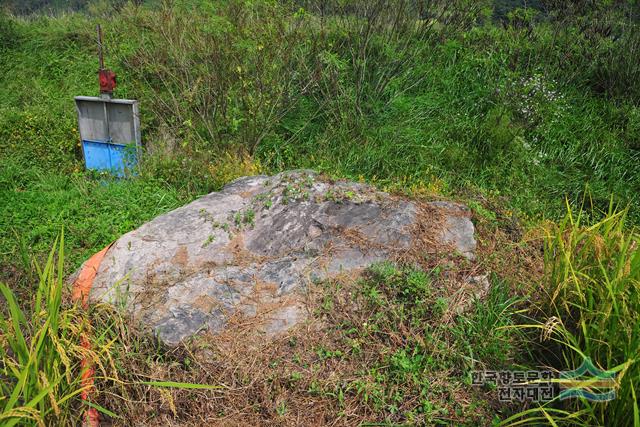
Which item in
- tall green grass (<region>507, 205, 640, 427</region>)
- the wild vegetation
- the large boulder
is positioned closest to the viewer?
tall green grass (<region>507, 205, 640, 427</region>)

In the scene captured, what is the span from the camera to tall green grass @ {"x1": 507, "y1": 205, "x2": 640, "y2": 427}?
7.66 ft

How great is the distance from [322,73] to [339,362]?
4.11 m

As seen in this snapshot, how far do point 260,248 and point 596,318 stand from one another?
2.34 m

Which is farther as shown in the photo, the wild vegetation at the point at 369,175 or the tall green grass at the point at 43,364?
the wild vegetation at the point at 369,175

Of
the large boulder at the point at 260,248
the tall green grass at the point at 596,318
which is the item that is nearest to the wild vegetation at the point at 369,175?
the tall green grass at the point at 596,318

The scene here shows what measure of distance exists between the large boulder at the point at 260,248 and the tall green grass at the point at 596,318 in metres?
0.79

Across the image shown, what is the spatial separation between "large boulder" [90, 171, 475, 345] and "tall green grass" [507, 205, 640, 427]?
31.2 inches

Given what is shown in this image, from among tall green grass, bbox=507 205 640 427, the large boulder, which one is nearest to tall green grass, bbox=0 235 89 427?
the large boulder

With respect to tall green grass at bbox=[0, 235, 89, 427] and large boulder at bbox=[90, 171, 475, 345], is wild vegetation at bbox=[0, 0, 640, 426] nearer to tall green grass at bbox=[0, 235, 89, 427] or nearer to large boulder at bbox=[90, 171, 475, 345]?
tall green grass at bbox=[0, 235, 89, 427]

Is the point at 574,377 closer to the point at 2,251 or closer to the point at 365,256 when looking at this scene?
the point at 365,256

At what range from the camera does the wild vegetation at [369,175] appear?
275 centimetres

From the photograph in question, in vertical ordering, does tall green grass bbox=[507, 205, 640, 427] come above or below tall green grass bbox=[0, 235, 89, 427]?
above

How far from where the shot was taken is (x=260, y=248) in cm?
395

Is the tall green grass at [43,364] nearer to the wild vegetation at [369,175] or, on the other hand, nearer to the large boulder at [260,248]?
the wild vegetation at [369,175]
